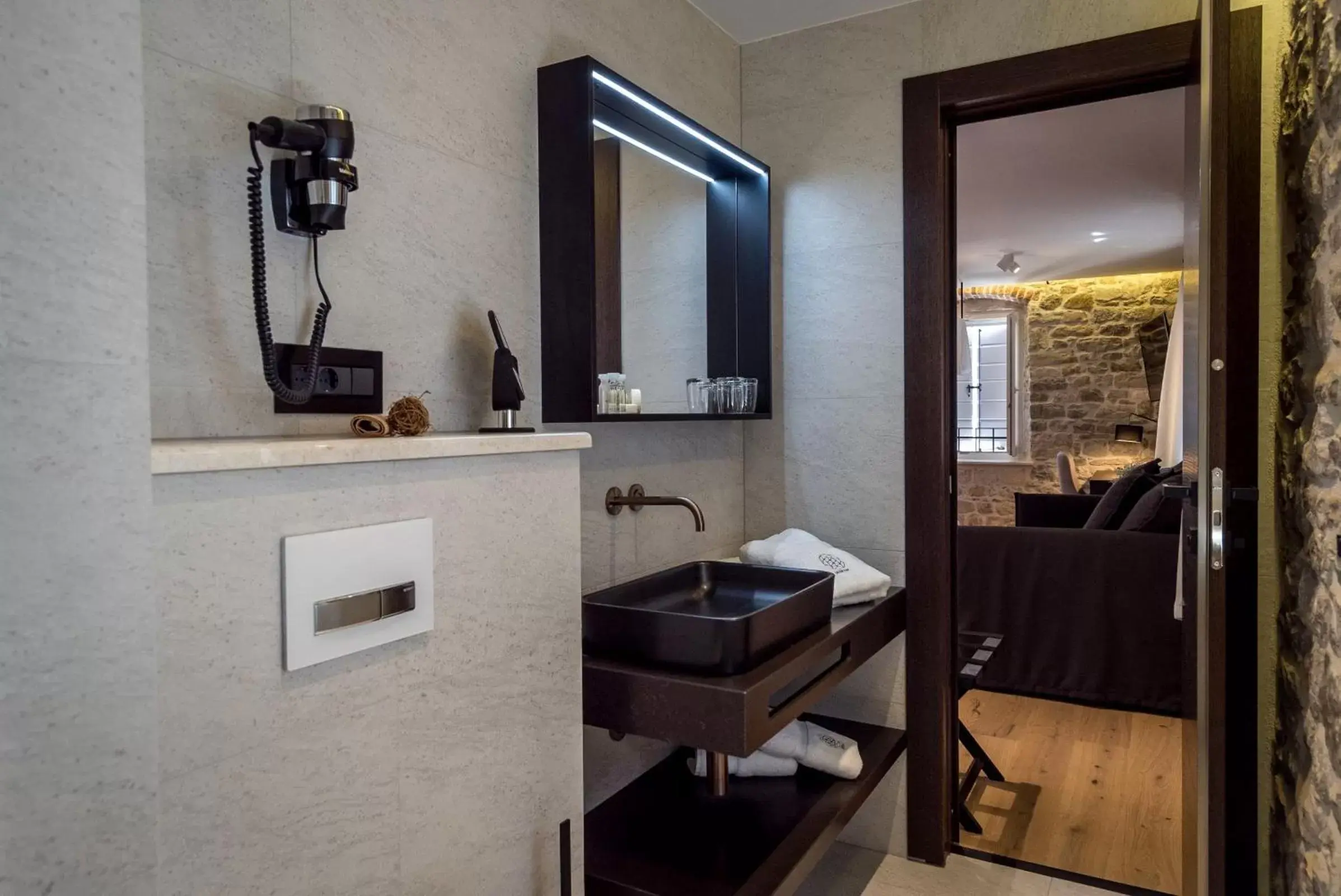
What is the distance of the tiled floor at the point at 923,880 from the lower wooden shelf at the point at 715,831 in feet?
1.15

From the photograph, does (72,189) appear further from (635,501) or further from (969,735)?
(969,735)

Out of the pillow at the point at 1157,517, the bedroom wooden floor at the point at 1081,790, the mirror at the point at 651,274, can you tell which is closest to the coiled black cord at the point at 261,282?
the mirror at the point at 651,274

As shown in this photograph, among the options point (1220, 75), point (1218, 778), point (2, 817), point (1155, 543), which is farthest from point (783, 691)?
point (1155, 543)

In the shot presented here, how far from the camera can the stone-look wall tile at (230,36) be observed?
3.59ft

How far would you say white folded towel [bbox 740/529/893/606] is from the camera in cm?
214

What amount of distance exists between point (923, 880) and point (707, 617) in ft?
4.01

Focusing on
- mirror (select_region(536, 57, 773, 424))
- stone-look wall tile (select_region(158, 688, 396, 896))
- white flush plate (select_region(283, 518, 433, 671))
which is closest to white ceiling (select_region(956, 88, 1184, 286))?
mirror (select_region(536, 57, 773, 424))

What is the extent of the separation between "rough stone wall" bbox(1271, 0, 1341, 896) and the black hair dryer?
1.57 meters

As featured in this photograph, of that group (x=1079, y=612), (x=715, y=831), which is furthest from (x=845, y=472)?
(x=1079, y=612)

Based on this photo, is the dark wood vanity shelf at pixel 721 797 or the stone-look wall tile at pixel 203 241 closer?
the stone-look wall tile at pixel 203 241

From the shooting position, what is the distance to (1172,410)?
503 centimetres

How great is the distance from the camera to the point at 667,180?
2.14 metres

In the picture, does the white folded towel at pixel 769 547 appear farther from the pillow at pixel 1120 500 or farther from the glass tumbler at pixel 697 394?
the pillow at pixel 1120 500

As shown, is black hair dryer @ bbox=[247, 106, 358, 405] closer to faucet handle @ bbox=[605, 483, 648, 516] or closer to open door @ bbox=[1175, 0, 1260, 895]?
faucet handle @ bbox=[605, 483, 648, 516]
